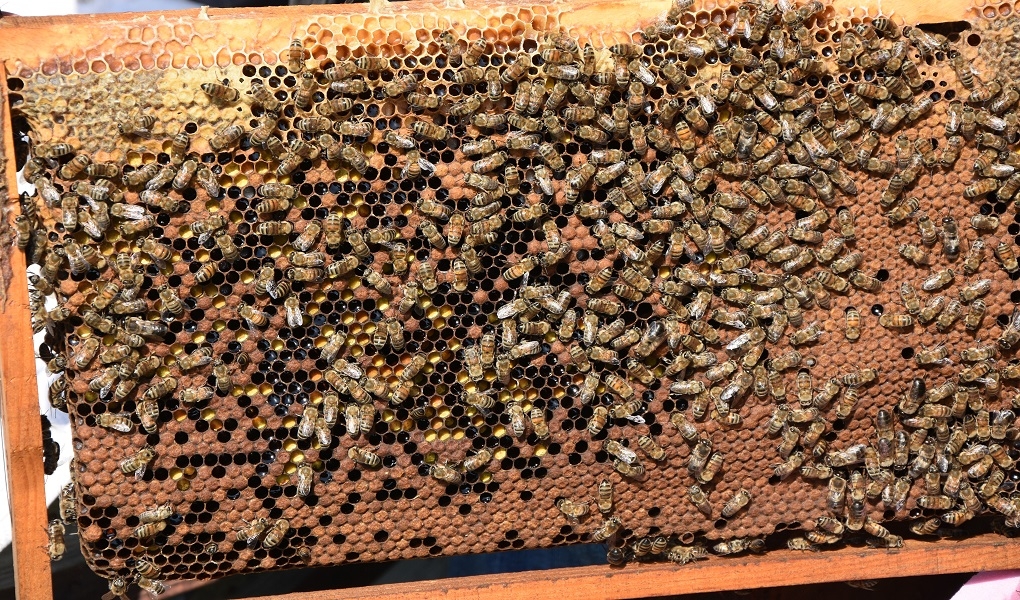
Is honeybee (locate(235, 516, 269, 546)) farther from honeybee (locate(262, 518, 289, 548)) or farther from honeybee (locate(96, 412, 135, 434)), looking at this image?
honeybee (locate(96, 412, 135, 434))

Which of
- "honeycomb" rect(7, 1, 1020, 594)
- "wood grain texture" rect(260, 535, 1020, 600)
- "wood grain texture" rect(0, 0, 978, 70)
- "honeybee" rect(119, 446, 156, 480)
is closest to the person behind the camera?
"wood grain texture" rect(0, 0, 978, 70)

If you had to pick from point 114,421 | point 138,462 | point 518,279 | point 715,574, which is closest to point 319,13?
point 518,279

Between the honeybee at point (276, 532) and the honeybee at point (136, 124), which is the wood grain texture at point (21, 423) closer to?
the honeybee at point (136, 124)

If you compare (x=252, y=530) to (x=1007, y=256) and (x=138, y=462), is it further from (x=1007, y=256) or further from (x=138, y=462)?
A: (x=1007, y=256)

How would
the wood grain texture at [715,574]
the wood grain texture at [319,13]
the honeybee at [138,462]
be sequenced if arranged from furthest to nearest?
the wood grain texture at [715,574] < the honeybee at [138,462] < the wood grain texture at [319,13]

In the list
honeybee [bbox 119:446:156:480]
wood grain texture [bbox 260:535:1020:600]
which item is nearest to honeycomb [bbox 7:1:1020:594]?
honeybee [bbox 119:446:156:480]

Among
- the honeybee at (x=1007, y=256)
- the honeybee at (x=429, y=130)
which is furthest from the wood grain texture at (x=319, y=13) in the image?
the honeybee at (x=1007, y=256)
